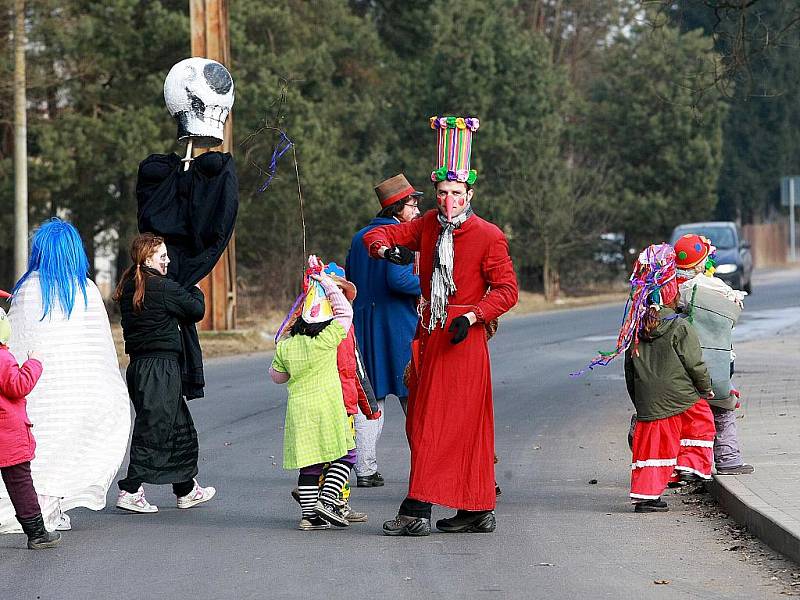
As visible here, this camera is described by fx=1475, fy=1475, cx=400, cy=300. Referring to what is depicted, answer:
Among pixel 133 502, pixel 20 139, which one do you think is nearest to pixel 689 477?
pixel 133 502

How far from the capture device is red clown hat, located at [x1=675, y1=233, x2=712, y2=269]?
9.39 m

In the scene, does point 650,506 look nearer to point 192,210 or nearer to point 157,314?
point 157,314

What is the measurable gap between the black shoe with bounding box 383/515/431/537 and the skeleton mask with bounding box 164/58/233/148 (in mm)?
2853

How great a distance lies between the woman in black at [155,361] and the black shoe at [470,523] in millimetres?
1708

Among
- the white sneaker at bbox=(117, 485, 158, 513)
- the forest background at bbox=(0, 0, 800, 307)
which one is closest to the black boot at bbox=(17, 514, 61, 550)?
the white sneaker at bbox=(117, 485, 158, 513)

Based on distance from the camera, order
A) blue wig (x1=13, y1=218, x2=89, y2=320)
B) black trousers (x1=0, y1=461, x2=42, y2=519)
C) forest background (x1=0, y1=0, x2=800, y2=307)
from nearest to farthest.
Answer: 1. black trousers (x1=0, y1=461, x2=42, y2=519)
2. blue wig (x1=13, y1=218, x2=89, y2=320)
3. forest background (x1=0, y1=0, x2=800, y2=307)

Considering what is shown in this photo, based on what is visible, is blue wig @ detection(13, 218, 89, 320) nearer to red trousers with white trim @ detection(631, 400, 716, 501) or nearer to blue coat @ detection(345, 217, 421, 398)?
blue coat @ detection(345, 217, 421, 398)

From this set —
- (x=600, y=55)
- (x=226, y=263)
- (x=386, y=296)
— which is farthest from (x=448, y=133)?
(x=600, y=55)

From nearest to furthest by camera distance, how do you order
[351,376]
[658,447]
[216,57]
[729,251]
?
[351,376]
[658,447]
[216,57]
[729,251]

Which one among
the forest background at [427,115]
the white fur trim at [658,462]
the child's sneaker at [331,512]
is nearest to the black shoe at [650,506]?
the white fur trim at [658,462]

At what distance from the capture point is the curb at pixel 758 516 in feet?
24.1

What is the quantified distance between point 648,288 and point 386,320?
1.92m

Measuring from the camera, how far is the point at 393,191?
9.74m

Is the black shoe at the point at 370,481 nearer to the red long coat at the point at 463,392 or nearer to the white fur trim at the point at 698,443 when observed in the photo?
the red long coat at the point at 463,392
